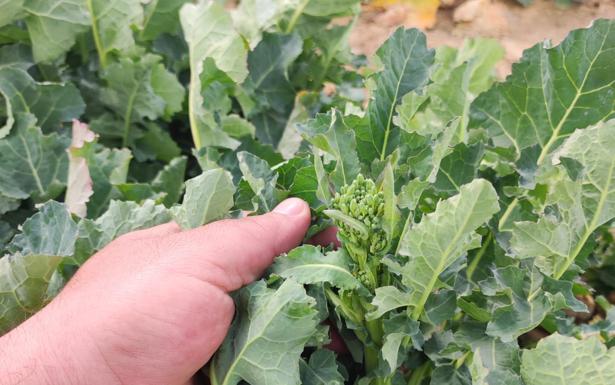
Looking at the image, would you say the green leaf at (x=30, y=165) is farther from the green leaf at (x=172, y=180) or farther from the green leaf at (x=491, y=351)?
the green leaf at (x=491, y=351)

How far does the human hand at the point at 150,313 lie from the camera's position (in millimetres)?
820

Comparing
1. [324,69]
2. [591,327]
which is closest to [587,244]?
[591,327]

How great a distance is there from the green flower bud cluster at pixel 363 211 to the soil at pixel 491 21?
6.22ft

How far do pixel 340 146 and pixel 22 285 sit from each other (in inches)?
20.7

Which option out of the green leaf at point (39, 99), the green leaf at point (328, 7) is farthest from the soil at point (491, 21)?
the green leaf at point (39, 99)

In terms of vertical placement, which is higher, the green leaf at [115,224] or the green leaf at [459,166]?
the green leaf at [459,166]

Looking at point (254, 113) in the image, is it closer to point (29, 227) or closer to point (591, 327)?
point (29, 227)

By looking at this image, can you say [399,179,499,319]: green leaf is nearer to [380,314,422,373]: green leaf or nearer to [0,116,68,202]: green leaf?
[380,314,422,373]: green leaf

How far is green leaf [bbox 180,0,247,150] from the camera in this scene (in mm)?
1332

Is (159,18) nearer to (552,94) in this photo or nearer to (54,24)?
(54,24)

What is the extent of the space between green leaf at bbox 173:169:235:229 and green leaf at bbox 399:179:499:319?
0.82 feet

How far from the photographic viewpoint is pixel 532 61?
3.47 ft

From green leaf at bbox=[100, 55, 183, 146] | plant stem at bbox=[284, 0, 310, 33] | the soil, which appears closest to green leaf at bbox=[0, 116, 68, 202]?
green leaf at bbox=[100, 55, 183, 146]

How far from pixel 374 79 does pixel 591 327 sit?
0.48 metres
